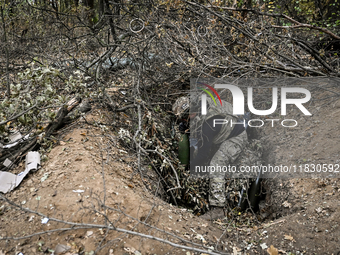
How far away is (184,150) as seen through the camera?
4121 millimetres

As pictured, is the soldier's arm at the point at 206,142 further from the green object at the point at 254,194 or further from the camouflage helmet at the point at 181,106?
the green object at the point at 254,194

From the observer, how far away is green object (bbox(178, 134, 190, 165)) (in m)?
4.11

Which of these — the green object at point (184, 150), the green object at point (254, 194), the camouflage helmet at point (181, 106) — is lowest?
the green object at point (254, 194)

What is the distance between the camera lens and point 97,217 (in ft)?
7.27

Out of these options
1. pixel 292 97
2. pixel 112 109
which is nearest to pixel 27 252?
pixel 112 109

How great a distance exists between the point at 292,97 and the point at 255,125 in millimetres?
787

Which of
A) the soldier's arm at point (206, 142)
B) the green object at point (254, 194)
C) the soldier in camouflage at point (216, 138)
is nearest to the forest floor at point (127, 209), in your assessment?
the green object at point (254, 194)

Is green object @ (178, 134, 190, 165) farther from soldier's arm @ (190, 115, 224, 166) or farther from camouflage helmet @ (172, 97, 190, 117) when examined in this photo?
camouflage helmet @ (172, 97, 190, 117)

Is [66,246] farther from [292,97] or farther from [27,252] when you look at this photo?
[292,97]

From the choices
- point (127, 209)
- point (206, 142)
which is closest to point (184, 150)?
point (206, 142)

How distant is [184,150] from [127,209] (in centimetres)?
184

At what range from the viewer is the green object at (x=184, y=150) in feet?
13.5

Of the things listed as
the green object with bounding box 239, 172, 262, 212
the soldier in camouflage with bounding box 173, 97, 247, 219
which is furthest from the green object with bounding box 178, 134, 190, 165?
the green object with bounding box 239, 172, 262, 212

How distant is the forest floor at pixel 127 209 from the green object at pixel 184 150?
983 millimetres
